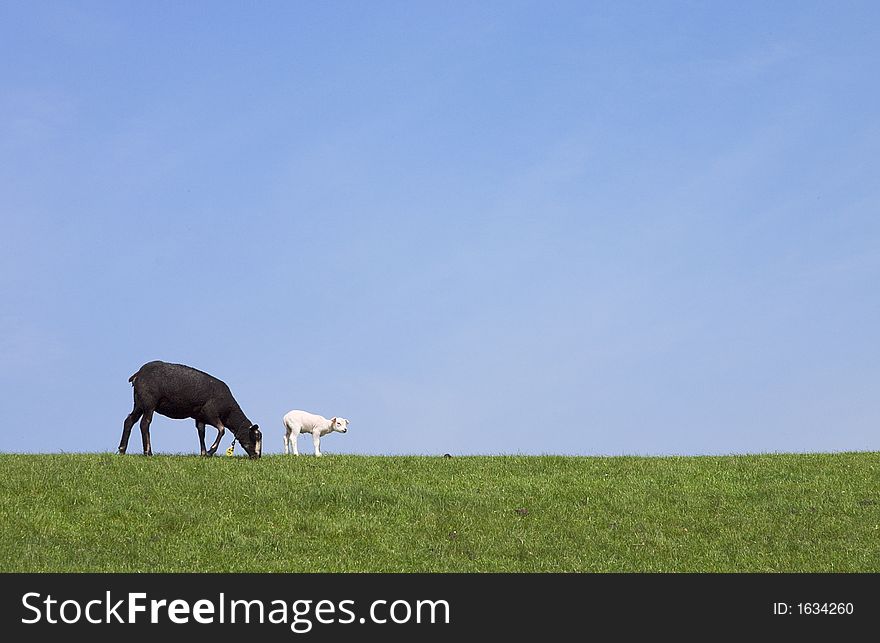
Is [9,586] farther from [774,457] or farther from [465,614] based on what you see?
[774,457]

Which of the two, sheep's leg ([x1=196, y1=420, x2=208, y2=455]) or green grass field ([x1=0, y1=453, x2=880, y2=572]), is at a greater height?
sheep's leg ([x1=196, y1=420, x2=208, y2=455])

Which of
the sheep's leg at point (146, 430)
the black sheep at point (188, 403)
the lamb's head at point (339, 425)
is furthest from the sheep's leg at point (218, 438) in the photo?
the lamb's head at point (339, 425)

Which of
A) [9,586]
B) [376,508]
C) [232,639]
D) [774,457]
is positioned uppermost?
[774,457]

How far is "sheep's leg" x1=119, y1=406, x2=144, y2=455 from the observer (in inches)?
1266

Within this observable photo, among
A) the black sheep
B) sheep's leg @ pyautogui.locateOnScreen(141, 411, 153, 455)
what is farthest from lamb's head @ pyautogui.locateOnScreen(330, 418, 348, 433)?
sheep's leg @ pyautogui.locateOnScreen(141, 411, 153, 455)

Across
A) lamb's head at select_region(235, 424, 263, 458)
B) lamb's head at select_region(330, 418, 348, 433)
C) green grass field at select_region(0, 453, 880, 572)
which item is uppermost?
lamb's head at select_region(330, 418, 348, 433)

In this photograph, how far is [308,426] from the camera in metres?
34.5

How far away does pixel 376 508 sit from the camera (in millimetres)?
25875

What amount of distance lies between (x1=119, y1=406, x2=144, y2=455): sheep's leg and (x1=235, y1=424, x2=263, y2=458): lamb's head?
3164mm

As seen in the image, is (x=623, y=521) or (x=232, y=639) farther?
(x=623, y=521)

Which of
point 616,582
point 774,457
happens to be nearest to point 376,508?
point 616,582

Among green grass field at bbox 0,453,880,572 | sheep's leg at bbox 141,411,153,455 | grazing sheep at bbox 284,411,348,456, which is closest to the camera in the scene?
green grass field at bbox 0,453,880,572

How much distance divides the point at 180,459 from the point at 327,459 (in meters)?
4.32

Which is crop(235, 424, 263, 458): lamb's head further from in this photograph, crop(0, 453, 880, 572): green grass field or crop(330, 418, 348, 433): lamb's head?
crop(330, 418, 348, 433): lamb's head
